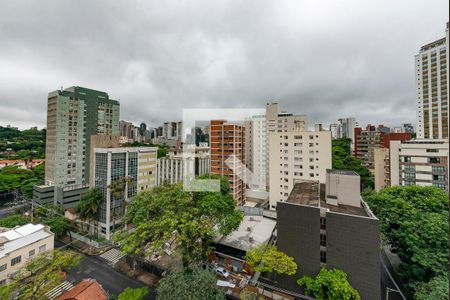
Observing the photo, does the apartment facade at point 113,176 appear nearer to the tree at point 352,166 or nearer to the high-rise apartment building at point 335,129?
the tree at point 352,166

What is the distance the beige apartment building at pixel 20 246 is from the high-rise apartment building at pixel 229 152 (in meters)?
13.8

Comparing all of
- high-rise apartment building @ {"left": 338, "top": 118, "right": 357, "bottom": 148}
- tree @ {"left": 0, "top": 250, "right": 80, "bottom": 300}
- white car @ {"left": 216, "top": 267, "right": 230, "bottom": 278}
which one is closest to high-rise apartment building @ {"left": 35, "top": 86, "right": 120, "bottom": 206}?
tree @ {"left": 0, "top": 250, "right": 80, "bottom": 300}

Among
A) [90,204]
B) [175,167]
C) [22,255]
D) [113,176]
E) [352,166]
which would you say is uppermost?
[352,166]

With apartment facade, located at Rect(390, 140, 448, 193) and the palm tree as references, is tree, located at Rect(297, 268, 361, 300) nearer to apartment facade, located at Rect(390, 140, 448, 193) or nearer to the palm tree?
the palm tree

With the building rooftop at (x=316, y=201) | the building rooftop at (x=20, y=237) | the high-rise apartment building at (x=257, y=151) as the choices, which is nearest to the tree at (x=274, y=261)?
the building rooftop at (x=316, y=201)

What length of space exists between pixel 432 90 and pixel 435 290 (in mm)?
29667

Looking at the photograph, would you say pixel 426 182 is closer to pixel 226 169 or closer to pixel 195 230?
pixel 226 169

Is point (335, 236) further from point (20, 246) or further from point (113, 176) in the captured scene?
point (113, 176)

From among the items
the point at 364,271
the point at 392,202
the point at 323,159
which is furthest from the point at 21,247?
the point at 323,159

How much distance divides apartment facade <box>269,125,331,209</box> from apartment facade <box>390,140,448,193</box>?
6.55 m

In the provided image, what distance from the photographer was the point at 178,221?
7.66 m

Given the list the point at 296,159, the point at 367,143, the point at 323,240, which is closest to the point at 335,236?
the point at 323,240

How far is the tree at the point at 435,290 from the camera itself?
5887 millimetres

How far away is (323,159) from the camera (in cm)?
1672
